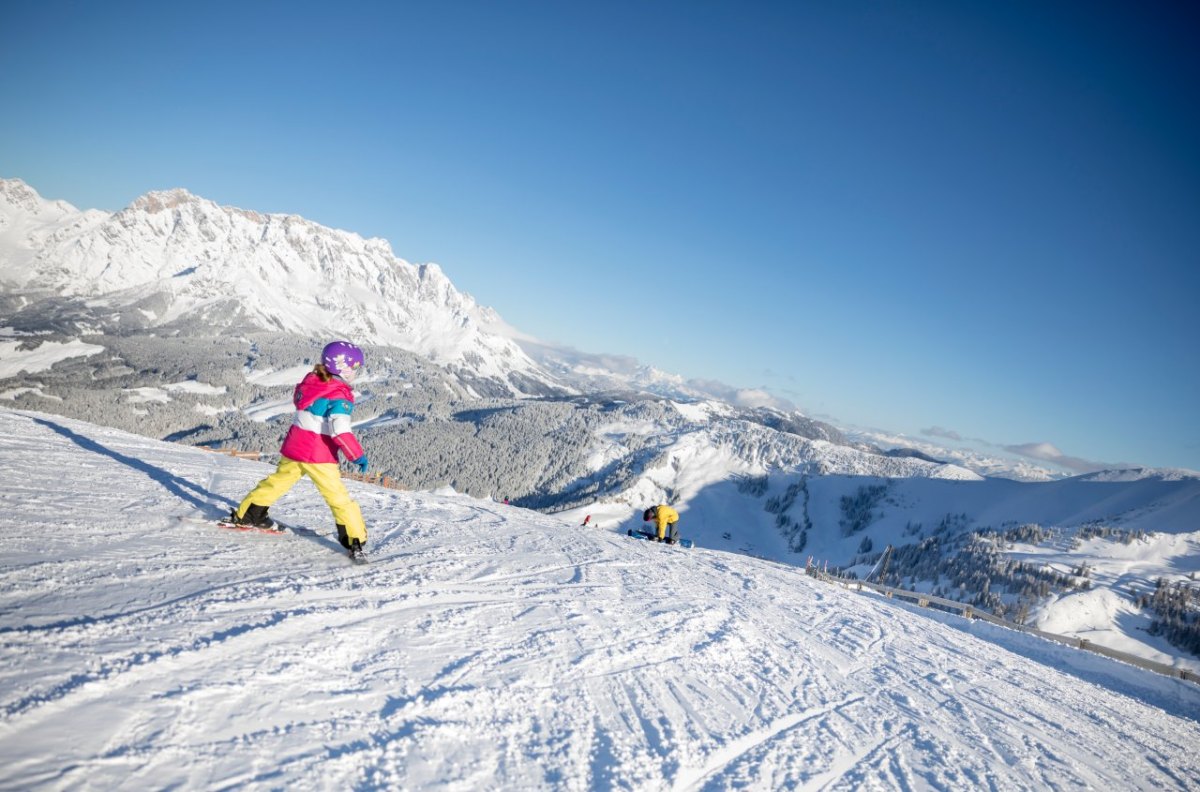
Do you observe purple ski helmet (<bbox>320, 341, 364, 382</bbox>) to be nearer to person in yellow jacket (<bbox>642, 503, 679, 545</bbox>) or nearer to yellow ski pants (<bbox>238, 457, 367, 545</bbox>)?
yellow ski pants (<bbox>238, 457, 367, 545</bbox>)

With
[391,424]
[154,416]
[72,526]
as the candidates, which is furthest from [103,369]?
[72,526]

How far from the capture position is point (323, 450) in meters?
6.37

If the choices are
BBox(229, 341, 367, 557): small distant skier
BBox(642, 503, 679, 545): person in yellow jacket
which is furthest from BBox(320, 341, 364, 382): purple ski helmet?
BBox(642, 503, 679, 545): person in yellow jacket

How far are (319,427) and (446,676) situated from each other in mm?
3713

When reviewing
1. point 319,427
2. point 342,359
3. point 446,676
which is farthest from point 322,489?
point 446,676

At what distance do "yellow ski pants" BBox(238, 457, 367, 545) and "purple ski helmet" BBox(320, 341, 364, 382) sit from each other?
1.25m

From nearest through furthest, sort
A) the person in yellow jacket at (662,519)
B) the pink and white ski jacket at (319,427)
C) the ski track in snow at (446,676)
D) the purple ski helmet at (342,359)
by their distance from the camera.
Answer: the ski track in snow at (446,676)
the pink and white ski jacket at (319,427)
the purple ski helmet at (342,359)
the person in yellow jacket at (662,519)

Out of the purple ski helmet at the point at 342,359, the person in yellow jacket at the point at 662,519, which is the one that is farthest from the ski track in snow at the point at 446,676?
the person in yellow jacket at the point at 662,519

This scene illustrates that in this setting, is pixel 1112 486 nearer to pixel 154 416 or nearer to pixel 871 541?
pixel 871 541

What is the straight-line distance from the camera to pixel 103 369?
7205 inches

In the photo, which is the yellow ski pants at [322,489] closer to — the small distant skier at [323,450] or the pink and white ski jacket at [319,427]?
the small distant skier at [323,450]

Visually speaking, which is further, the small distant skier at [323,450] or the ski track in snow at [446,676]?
the small distant skier at [323,450]

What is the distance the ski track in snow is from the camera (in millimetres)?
3016

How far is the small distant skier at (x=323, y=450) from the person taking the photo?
20.8 feet
